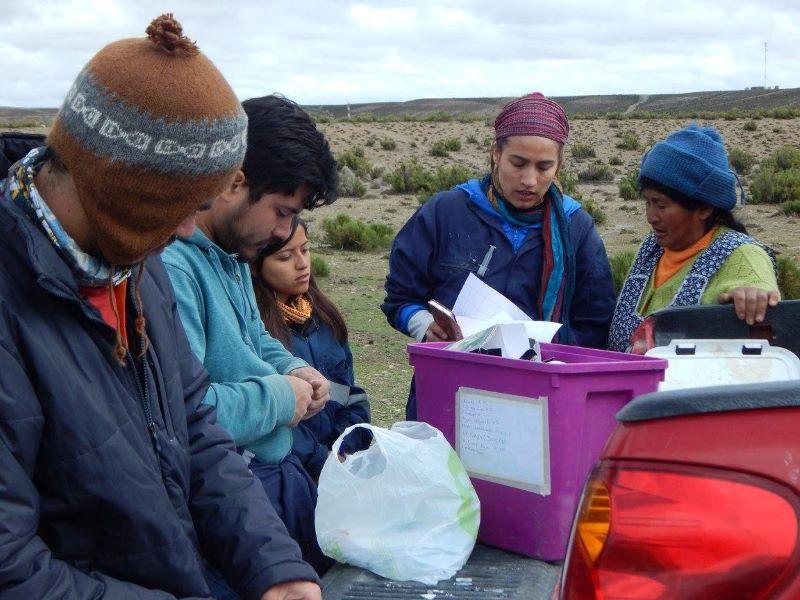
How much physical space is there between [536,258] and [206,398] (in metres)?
1.58

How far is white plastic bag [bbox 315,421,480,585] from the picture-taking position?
8.59 ft

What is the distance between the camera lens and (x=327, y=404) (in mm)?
3408

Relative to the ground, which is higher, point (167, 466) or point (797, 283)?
point (167, 466)

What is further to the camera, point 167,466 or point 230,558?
point 230,558

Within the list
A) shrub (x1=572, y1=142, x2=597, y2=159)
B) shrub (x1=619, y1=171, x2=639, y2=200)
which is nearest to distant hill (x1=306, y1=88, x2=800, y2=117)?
shrub (x1=572, y1=142, x2=597, y2=159)

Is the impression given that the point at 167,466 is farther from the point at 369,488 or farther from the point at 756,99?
the point at 756,99

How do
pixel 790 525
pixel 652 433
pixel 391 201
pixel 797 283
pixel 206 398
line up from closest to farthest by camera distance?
1. pixel 790 525
2. pixel 652 433
3. pixel 206 398
4. pixel 797 283
5. pixel 391 201

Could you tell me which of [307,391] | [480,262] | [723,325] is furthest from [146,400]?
[480,262]

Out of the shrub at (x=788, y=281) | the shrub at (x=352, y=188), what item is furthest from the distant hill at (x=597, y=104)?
the shrub at (x=788, y=281)

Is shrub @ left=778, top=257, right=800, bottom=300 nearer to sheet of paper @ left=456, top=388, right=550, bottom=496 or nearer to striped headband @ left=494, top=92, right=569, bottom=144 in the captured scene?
striped headband @ left=494, top=92, right=569, bottom=144

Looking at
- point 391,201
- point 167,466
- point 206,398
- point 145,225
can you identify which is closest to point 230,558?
point 167,466

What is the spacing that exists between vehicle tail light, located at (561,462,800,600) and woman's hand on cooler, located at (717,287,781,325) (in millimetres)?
1642

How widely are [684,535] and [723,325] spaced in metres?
1.74

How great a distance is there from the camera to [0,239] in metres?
1.68
